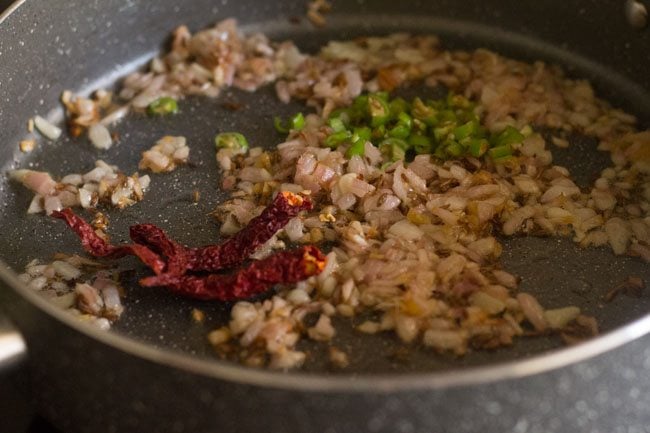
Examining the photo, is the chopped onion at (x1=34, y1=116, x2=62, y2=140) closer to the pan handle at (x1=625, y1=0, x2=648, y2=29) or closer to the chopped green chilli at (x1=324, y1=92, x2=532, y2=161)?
the chopped green chilli at (x1=324, y1=92, x2=532, y2=161)

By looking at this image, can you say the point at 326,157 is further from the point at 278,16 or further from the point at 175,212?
the point at 278,16

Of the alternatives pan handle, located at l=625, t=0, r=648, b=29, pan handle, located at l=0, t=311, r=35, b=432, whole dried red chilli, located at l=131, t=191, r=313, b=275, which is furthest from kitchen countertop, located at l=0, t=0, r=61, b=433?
pan handle, located at l=625, t=0, r=648, b=29

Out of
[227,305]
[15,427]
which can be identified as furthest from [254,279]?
[15,427]

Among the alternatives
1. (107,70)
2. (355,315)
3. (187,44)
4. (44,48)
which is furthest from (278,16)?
(355,315)

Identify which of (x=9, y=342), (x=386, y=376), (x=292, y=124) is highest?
(x=9, y=342)

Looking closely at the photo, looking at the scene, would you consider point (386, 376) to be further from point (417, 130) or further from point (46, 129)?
point (46, 129)

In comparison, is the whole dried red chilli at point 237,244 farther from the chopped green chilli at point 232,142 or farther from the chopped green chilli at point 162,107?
the chopped green chilli at point 162,107

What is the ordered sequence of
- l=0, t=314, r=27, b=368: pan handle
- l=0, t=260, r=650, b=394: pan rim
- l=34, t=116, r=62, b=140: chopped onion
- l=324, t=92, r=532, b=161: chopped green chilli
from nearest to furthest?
l=0, t=260, r=650, b=394: pan rim, l=0, t=314, r=27, b=368: pan handle, l=324, t=92, r=532, b=161: chopped green chilli, l=34, t=116, r=62, b=140: chopped onion

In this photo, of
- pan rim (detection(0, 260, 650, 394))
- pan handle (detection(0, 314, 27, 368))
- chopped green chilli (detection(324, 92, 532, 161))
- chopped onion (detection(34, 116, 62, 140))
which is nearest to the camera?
pan rim (detection(0, 260, 650, 394))
